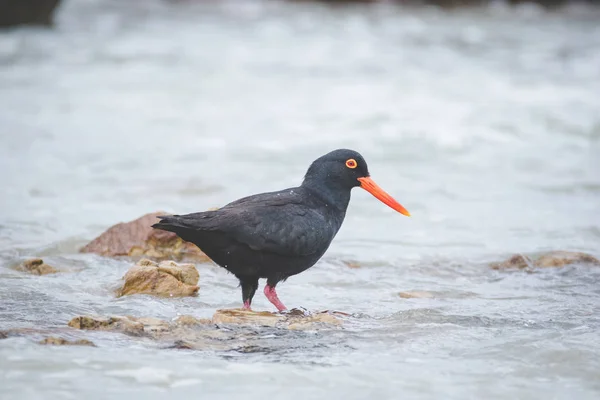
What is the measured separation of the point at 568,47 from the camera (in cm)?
2316

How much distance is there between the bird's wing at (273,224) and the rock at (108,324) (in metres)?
0.79

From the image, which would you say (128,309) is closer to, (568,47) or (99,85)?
(99,85)

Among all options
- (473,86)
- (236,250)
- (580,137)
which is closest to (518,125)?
(580,137)

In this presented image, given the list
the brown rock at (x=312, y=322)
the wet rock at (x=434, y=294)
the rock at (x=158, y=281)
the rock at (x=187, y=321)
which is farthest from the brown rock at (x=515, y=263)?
the rock at (x=187, y=321)

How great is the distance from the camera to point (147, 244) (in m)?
7.75

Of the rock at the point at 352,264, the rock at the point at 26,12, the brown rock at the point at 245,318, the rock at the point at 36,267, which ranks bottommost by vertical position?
the rock at the point at 352,264

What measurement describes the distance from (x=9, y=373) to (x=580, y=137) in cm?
1138

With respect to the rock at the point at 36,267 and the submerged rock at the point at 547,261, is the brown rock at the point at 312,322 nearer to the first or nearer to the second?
the rock at the point at 36,267

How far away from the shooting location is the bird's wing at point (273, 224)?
19.2 ft

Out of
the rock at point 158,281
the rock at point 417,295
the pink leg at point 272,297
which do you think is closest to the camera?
the pink leg at point 272,297

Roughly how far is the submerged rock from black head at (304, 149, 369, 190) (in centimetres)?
199

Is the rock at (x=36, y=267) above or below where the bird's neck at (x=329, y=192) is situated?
below

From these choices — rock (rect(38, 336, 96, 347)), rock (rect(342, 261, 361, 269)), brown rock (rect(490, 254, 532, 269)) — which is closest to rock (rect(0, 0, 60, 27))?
rock (rect(342, 261, 361, 269))

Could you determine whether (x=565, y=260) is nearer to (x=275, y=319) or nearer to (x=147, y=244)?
(x=275, y=319)
